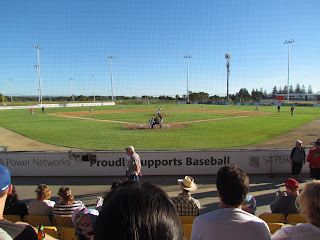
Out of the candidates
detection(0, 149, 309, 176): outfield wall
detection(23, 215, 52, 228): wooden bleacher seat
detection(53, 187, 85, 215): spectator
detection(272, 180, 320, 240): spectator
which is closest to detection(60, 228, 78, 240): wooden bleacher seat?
detection(23, 215, 52, 228): wooden bleacher seat

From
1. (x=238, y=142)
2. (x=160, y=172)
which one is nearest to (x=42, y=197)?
(x=160, y=172)

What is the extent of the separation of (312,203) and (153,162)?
7.42m

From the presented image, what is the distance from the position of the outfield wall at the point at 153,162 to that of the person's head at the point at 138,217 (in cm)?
823

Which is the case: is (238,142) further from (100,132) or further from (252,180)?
(100,132)

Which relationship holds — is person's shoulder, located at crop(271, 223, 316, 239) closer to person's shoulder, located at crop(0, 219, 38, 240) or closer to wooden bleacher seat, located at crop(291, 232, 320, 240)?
wooden bleacher seat, located at crop(291, 232, 320, 240)

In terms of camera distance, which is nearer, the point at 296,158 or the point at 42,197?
the point at 42,197

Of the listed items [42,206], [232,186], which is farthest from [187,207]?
[42,206]

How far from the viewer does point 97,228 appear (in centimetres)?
93

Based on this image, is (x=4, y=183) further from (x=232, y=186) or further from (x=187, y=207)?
(x=187, y=207)

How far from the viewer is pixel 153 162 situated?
9.19m

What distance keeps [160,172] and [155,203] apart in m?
8.39

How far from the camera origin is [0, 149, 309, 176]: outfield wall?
9133mm

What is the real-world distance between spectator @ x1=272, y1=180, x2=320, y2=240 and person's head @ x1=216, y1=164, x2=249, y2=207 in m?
0.44

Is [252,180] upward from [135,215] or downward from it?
downward
